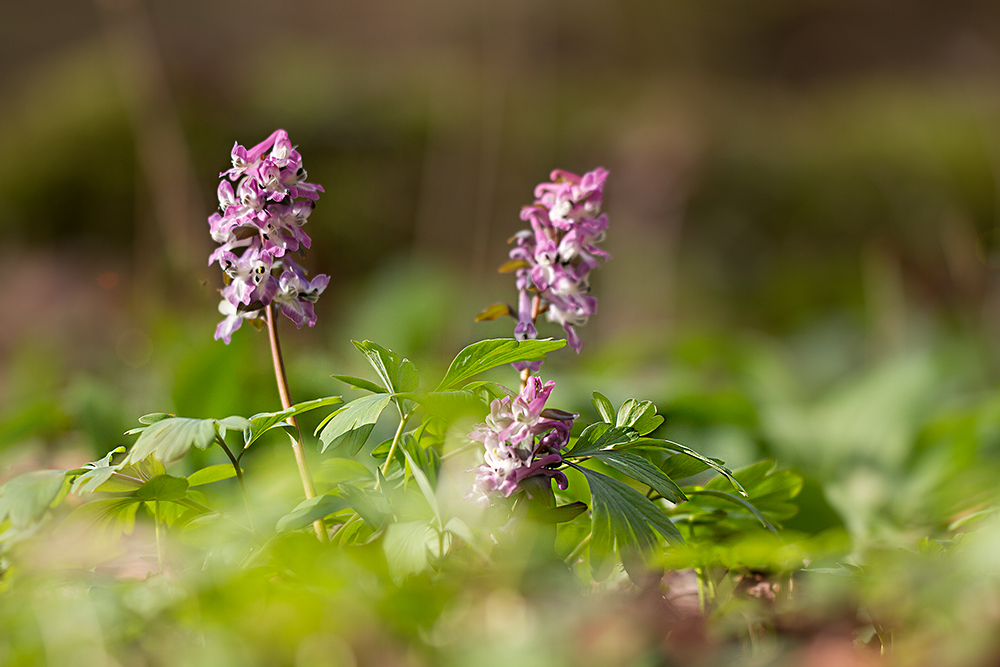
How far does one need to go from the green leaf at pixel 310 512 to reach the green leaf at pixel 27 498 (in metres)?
0.16

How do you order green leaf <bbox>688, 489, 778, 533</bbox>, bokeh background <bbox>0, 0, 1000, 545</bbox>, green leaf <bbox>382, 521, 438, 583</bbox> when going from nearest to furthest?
1. green leaf <bbox>382, 521, 438, 583</bbox>
2. green leaf <bbox>688, 489, 778, 533</bbox>
3. bokeh background <bbox>0, 0, 1000, 545</bbox>

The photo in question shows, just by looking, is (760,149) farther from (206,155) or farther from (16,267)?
(16,267)

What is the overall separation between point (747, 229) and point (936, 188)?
3.69ft

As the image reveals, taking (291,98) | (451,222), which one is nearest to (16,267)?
(291,98)

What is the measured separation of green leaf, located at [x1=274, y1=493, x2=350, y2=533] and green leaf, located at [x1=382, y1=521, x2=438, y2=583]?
0.05 metres

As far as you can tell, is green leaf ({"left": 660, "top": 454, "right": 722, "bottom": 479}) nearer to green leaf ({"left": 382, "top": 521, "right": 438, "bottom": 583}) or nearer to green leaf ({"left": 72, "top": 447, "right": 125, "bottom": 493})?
green leaf ({"left": 382, "top": 521, "right": 438, "bottom": 583})

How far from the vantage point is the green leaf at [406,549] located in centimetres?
48

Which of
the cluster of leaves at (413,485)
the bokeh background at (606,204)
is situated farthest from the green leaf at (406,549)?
the bokeh background at (606,204)

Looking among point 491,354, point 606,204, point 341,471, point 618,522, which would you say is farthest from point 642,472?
point 606,204

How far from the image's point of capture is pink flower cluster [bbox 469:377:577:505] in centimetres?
53

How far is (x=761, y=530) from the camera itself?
0.70 m

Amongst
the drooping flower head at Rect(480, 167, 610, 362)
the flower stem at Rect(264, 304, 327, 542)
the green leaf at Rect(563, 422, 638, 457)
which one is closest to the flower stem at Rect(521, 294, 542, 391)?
the drooping flower head at Rect(480, 167, 610, 362)

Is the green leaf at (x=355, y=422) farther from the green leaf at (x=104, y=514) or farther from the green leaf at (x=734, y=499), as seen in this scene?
the green leaf at (x=734, y=499)

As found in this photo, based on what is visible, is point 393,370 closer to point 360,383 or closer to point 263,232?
point 360,383
